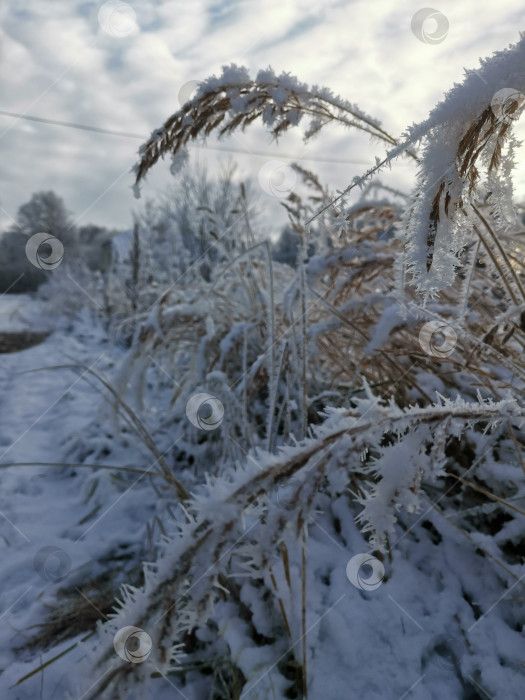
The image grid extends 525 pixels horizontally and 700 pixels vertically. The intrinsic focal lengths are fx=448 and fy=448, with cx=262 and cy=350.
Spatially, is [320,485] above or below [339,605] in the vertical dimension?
above

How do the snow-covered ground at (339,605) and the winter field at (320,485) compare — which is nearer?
the winter field at (320,485)

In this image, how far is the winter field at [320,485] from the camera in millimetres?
525

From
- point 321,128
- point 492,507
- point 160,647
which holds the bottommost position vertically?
point 492,507

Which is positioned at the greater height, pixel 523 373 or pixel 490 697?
pixel 523 373

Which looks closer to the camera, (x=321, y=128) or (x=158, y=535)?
(x=321, y=128)

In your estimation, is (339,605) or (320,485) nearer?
(320,485)

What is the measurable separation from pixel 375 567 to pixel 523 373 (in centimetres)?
56

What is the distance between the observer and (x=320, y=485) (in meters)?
0.52

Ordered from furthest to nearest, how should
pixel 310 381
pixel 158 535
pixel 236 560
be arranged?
pixel 310 381 < pixel 158 535 < pixel 236 560

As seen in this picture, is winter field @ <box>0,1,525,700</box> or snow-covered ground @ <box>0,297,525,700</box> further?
snow-covered ground @ <box>0,297,525,700</box>

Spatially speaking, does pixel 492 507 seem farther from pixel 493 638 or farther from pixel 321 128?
pixel 321 128

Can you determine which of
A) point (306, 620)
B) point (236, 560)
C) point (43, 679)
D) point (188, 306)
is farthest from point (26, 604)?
point (188, 306)

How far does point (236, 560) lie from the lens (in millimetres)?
1186

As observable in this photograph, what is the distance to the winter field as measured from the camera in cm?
52
